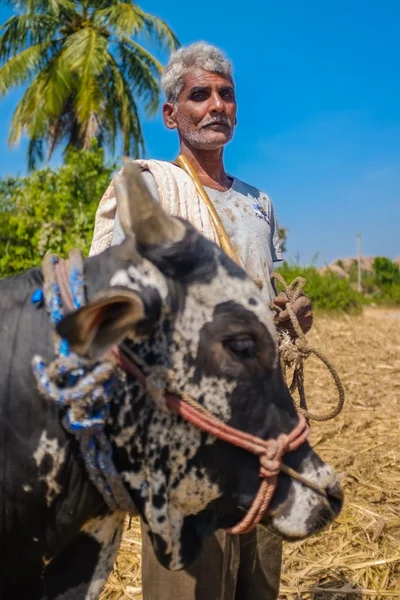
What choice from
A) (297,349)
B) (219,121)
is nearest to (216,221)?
(219,121)

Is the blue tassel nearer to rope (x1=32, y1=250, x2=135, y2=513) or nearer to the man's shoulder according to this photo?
rope (x1=32, y1=250, x2=135, y2=513)

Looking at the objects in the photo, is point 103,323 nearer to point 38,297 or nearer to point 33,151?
point 38,297

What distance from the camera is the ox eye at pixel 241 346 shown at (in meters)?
1.79

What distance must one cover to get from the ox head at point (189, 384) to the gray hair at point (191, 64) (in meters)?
1.36

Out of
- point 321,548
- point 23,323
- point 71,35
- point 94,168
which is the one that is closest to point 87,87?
point 71,35

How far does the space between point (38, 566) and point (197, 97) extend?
209cm

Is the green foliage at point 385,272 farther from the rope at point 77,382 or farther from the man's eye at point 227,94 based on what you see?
the rope at point 77,382

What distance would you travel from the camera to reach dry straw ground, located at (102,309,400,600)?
3.91m

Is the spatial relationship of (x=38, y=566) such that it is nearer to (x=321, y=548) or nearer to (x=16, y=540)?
(x=16, y=540)

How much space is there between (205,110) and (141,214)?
138 cm

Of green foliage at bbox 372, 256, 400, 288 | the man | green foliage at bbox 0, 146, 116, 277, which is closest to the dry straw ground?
the man

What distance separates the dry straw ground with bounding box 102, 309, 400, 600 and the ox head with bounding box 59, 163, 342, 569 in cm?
227

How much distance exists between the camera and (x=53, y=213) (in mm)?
12430

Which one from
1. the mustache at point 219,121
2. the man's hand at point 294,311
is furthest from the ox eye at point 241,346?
the mustache at point 219,121
